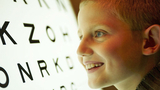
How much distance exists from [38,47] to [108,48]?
24 centimetres

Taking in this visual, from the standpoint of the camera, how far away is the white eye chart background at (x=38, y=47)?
1.92 ft

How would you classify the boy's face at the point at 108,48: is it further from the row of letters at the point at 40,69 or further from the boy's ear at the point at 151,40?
the row of letters at the point at 40,69

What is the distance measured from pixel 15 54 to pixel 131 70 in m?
0.37

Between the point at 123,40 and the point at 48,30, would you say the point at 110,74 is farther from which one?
the point at 48,30

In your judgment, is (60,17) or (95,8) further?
(60,17)

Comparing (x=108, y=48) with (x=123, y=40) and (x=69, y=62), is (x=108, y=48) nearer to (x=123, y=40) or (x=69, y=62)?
(x=123, y=40)

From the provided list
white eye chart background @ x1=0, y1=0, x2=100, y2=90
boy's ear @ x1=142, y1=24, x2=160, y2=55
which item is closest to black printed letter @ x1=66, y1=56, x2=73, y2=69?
white eye chart background @ x1=0, y1=0, x2=100, y2=90

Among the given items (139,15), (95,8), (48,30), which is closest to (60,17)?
(48,30)

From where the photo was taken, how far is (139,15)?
638 millimetres

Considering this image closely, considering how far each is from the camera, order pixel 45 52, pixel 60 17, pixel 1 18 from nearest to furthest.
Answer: pixel 1 18 → pixel 45 52 → pixel 60 17

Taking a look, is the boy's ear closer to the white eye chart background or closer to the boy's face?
the boy's face

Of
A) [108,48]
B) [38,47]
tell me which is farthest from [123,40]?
[38,47]

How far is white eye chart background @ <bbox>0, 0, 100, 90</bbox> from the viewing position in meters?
0.59

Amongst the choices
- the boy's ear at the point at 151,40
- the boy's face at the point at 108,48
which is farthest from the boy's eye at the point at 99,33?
the boy's ear at the point at 151,40
